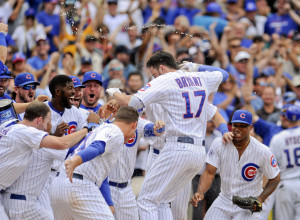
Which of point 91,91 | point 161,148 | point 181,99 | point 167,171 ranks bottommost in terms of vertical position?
point 167,171

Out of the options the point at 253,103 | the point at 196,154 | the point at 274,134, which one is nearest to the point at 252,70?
the point at 253,103

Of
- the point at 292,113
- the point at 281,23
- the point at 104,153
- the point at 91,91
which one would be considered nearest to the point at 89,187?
the point at 104,153

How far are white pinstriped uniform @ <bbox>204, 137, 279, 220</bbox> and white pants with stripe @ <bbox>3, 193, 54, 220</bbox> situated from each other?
90.3 inches

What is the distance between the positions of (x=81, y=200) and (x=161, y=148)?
2123 mm

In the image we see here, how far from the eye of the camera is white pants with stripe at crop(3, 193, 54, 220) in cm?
761

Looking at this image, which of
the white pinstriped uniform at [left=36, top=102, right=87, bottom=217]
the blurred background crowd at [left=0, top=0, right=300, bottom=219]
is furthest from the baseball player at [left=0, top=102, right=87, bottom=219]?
the blurred background crowd at [left=0, top=0, right=300, bottom=219]

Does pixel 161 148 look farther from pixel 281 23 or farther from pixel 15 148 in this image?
pixel 281 23

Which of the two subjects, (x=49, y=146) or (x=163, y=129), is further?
(x=163, y=129)

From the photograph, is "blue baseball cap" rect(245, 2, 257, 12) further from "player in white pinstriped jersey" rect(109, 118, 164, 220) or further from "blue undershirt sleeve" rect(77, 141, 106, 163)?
"blue undershirt sleeve" rect(77, 141, 106, 163)

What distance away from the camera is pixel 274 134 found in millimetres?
10836

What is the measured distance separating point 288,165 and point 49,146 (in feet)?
14.8

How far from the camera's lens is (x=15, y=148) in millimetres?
7242

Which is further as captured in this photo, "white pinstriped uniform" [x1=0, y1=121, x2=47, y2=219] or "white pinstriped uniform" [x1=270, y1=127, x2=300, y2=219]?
"white pinstriped uniform" [x1=270, y1=127, x2=300, y2=219]

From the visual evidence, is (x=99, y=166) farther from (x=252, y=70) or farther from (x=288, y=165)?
(x=252, y=70)
